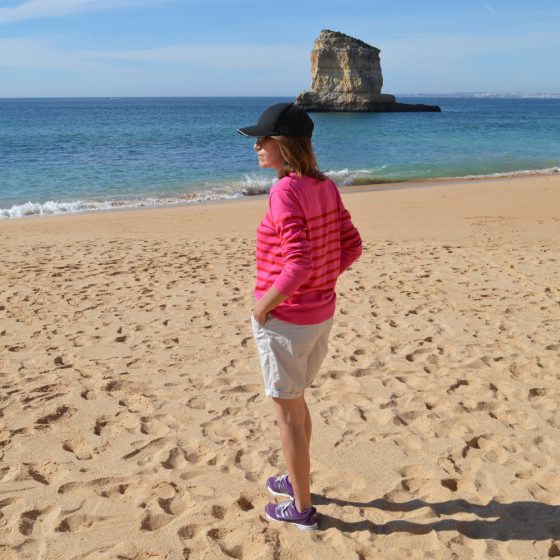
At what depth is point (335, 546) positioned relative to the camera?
9.04 ft

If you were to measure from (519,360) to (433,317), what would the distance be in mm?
1228

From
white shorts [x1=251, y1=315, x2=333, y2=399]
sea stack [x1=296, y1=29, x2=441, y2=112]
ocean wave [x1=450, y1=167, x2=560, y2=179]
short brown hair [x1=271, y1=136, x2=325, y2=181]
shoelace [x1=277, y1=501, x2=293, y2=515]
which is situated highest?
sea stack [x1=296, y1=29, x2=441, y2=112]

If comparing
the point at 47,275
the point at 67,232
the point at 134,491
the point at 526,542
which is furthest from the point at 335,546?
the point at 67,232

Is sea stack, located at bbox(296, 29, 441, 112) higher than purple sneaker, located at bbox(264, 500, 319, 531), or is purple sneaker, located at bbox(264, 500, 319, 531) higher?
sea stack, located at bbox(296, 29, 441, 112)

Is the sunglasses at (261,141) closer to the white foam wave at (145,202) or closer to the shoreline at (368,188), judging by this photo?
the shoreline at (368,188)

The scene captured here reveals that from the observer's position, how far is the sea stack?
76438 mm

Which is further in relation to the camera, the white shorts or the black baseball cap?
the white shorts

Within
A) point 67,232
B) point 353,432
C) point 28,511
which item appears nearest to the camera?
point 28,511

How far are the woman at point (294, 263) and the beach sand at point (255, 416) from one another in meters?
0.59

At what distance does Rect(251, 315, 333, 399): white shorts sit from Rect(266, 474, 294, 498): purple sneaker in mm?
728

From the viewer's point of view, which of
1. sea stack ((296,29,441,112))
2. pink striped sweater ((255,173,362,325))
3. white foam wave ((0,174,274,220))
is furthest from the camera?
sea stack ((296,29,441,112))

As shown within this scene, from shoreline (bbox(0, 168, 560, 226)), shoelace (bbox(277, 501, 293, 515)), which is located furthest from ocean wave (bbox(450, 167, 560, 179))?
shoelace (bbox(277, 501, 293, 515))

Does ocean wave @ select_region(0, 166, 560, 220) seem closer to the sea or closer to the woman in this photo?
the sea

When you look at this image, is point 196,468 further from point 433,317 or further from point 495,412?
point 433,317
